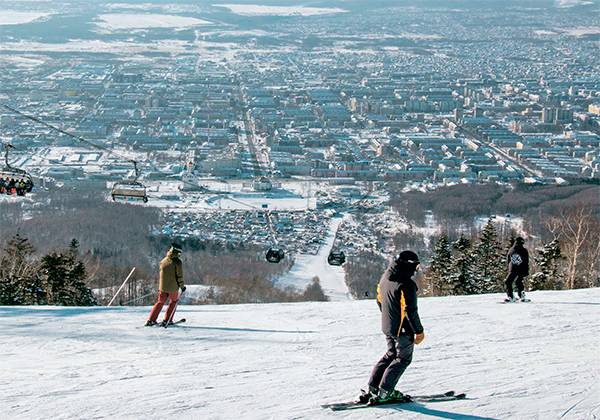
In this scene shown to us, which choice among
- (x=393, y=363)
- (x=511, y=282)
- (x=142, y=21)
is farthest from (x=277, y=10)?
(x=393, y=363)

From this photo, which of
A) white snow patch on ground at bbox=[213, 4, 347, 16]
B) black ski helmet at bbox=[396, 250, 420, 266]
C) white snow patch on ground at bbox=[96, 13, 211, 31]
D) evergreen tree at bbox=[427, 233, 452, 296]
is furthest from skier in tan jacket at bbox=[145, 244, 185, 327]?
white snow patch on ground at bbox=[213, 4, 347, 16]

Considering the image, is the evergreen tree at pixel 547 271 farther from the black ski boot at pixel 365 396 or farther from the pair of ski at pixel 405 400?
the black ski boot at pixel 365 396

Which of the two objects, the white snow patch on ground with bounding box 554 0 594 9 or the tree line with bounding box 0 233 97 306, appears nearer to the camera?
the tree line with bounding box 0 233 97 306

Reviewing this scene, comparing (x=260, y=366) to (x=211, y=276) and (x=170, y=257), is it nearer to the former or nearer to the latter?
(x=170, y=257)

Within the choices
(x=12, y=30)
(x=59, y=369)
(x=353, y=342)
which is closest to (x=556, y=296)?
(x=353, y=342)

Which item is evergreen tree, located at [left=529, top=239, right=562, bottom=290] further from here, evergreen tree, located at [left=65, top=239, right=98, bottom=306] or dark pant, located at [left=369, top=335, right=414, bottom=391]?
dark pant, located at [left=369, top=335, right=414, bottom=391]

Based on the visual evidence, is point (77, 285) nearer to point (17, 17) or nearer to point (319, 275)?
point (319, 275)
